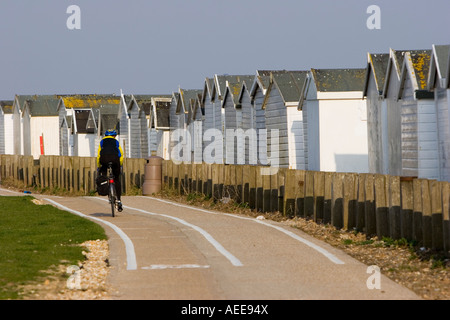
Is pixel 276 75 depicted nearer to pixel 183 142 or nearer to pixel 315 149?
pixel 315 149

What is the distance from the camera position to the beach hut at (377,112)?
25.9m

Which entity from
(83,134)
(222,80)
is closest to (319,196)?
(222,80)

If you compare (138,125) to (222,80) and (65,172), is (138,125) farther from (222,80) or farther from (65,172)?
(222,80)

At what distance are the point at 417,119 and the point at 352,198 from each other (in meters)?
5.96

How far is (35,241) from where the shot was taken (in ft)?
52.5

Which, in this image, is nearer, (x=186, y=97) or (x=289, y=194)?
(x=289, y=194)

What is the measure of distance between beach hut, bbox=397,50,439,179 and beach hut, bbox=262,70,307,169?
26.6ft

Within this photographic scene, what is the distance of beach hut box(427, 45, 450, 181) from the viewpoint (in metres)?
20.4

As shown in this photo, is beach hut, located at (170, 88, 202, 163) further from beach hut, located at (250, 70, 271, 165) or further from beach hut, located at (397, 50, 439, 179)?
beach hut, located at (397, 50, 439, 179)

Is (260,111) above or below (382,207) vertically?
above

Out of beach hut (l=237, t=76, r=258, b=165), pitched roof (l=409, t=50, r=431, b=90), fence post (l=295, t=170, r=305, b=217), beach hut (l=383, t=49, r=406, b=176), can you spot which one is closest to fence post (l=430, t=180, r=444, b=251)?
fence post (l=295, t=170, r=305, b=217)

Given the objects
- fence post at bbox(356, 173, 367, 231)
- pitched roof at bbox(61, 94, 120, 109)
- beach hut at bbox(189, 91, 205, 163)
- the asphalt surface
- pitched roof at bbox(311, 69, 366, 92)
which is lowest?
the asphalt surface

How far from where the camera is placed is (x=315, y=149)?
29812mm
